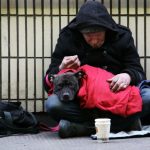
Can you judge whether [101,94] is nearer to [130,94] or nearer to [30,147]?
[130,94]

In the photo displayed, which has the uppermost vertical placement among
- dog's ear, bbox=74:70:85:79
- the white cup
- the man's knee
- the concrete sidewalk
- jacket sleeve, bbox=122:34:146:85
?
jacket sleeve, bbox=122:34:146:85

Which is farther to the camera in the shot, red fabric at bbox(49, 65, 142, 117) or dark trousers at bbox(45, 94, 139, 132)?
dark trousers at bbox(45, 94, 139, 132)

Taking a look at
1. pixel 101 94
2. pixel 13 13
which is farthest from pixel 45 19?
pixel 101 94

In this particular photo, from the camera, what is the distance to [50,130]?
704cm

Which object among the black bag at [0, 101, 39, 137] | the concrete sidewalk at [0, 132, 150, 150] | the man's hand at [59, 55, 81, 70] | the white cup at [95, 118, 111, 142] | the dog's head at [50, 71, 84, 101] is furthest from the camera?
the black bag at [0, 101, 39, 137]

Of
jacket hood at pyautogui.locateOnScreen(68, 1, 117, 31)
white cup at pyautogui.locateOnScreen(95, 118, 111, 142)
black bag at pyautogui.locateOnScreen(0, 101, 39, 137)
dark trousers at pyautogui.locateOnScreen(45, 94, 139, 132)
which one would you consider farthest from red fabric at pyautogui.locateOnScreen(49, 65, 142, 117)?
black bag at pyautogui.locateOnScreen(0, 101, 39, 137)

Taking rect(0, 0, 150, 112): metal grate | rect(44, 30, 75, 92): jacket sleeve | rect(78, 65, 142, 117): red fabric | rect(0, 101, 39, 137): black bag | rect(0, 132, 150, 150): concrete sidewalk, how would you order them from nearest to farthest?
rect(0, 132, 150, 150): concrete sidewalk, rect(78, 65, 142, 117): red fabric, rect(0, 101, 39, 137): black bag, rect(44, 30, 75, 92): jacket sleeve, rect(0, 0, 150, 112): metal grate

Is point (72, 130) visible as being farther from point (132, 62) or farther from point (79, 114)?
point (132, 62)

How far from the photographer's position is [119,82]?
21.0ft

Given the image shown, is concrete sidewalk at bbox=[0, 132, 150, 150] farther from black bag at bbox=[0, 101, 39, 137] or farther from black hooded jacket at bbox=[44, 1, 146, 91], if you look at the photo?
black hooded jacket at bbox=[44, 1, 146, 91]

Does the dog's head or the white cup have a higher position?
the dog's head

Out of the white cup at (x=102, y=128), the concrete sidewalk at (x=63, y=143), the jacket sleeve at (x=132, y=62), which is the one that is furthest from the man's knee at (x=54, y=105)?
the jacket sleeve at (x=132, y=62)

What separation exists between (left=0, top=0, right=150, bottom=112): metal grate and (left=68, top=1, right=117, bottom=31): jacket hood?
2.34ft

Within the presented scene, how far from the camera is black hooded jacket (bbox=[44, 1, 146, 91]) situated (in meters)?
6.65
